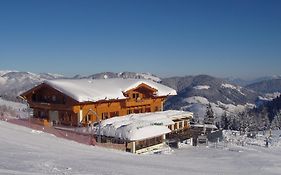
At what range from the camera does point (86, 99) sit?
3841 centimetres

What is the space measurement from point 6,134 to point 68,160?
919 cm

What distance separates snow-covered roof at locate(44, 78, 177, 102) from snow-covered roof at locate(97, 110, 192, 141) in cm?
314

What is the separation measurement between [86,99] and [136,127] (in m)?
6.81

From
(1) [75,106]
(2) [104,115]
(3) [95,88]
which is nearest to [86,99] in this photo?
(1) [75,106]

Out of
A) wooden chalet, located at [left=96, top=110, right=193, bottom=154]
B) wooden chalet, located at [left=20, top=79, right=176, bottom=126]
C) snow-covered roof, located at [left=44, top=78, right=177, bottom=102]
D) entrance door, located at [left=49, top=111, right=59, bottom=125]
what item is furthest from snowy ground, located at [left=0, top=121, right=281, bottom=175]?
entrance door, located at [left=49, top=111, right=59, bottom=125]

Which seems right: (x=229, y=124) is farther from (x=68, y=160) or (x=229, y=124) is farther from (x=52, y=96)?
(x=68, y=160)

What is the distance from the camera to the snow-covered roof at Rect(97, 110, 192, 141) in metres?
33.3

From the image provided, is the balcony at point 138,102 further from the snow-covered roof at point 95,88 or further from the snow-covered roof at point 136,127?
the snow-covered roof at point 136,127

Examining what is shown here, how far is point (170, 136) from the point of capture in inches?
1604

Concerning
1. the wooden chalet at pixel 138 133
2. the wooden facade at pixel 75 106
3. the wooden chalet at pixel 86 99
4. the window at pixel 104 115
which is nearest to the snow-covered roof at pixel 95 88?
the wooden chalet at pixel 86 99

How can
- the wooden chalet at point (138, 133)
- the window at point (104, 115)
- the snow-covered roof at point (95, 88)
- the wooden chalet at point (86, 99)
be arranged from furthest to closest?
1. the window at point (104, 115)
2. the wooden chalet at point (86, 99)
3. the snow-covered roof at point (95, 88)
4. the wooden chalet at point (138, 133)

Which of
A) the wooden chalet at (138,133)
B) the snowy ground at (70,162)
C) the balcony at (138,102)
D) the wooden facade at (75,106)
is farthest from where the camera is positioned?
the balcony at (138,102)

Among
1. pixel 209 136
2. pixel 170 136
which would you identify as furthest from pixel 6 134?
pixel 209 136

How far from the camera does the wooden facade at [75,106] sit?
1566 inches
